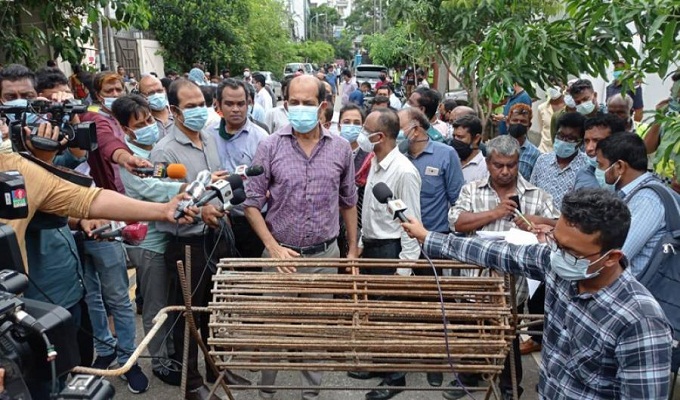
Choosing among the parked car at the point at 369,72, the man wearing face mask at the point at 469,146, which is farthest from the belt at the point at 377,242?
the parked car at the point at 369,72

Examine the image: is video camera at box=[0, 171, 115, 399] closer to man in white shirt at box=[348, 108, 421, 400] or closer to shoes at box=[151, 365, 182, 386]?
shoes at box=[151, 365, 182, 386]

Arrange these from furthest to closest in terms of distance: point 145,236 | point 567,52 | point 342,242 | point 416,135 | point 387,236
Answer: point 342,242 → point 416,135 → point 387,236 → point 145,236 → point 567,52

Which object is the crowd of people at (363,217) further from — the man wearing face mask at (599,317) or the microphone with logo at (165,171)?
the microphone with logo at (165,171)

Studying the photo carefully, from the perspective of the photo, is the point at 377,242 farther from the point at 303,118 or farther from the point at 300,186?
the point at 303,118

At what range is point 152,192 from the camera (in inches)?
129

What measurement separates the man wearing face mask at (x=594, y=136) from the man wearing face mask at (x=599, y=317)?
1688mm

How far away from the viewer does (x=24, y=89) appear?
367 centimetres

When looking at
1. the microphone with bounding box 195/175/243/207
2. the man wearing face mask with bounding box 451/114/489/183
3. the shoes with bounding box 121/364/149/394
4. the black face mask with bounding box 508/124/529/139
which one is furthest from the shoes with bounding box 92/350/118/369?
the black face mask with bounding box 508/124/529/139

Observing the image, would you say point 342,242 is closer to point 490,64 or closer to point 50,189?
point 490,64

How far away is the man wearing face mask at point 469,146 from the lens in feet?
14.1

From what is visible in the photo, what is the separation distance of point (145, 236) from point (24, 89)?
1378mm

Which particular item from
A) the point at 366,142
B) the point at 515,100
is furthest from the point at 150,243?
the point at 515,100

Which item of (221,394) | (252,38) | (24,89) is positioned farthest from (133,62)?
(221,394)

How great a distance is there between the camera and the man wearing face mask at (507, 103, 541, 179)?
4.78 metres
